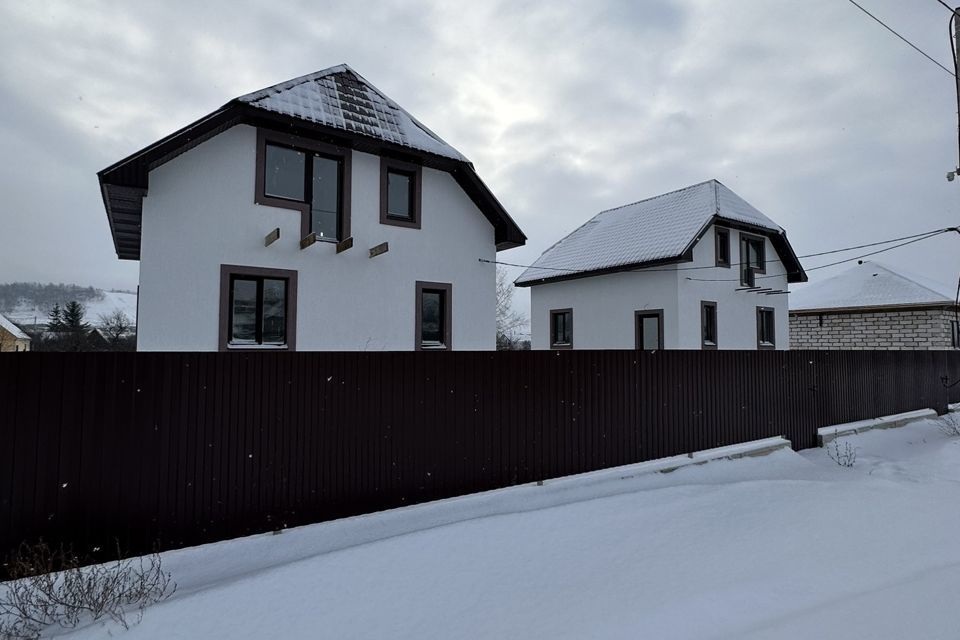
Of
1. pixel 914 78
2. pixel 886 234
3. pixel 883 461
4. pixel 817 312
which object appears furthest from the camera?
pixel 886 234

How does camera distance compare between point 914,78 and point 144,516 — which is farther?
point 914,78

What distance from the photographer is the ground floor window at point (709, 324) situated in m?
15.9

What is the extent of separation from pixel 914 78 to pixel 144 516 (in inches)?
749

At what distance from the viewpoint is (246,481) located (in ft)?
14.1

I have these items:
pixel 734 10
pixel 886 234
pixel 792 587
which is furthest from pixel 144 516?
pixel 886 234

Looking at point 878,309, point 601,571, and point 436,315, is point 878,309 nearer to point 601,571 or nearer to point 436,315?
→ point 436,315

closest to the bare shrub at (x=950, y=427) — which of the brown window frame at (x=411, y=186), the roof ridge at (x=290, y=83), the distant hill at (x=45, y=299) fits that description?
the brown window frame at (x=411, y=186)

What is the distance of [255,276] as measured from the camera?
888cm

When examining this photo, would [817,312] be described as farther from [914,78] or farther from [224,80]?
[224,80]

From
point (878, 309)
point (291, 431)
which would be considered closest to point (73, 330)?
point (291, 431)

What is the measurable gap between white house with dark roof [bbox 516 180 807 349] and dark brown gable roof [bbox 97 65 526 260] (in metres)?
6.35

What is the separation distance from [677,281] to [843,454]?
7.41 metres

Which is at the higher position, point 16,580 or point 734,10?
point 734,10

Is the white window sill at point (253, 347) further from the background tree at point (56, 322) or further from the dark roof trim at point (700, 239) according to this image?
the background tree at point (56, 322)
